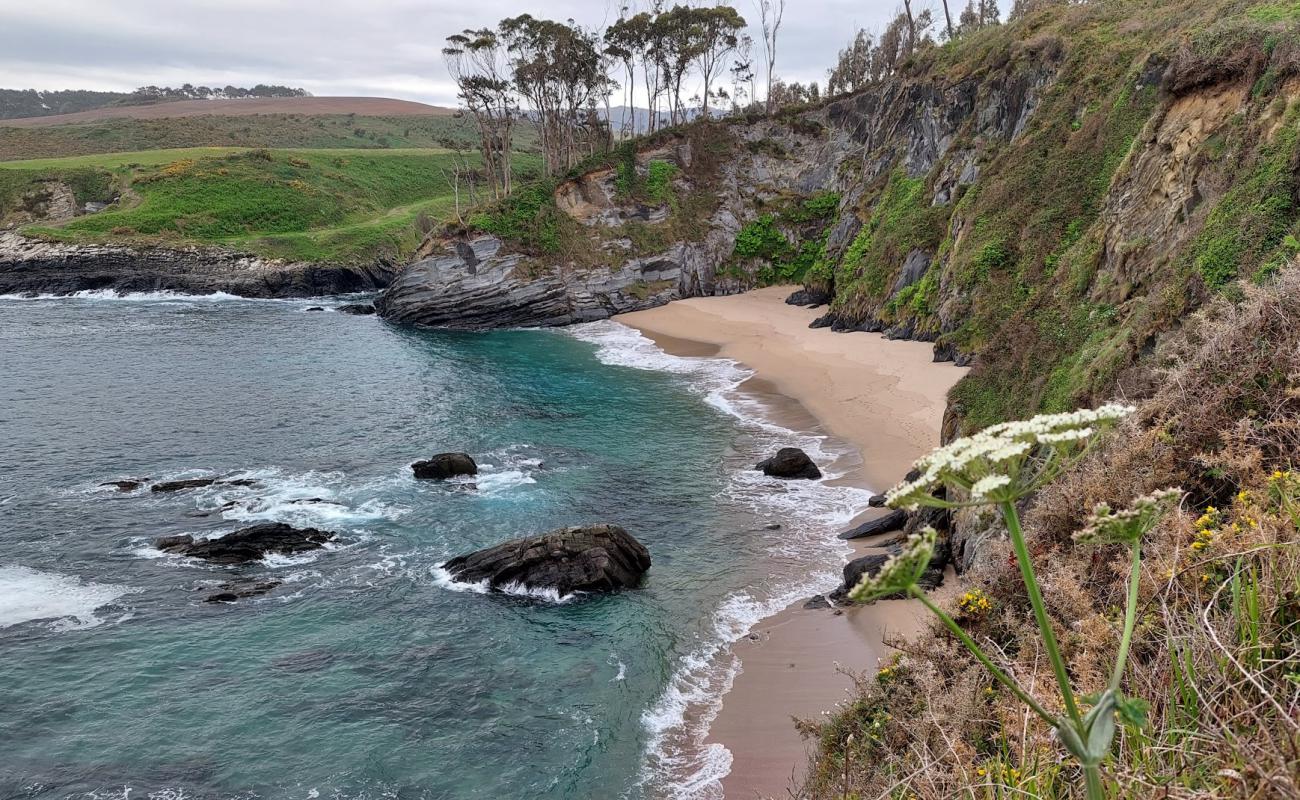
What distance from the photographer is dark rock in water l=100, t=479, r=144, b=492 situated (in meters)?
23.7

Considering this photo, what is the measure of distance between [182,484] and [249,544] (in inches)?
236

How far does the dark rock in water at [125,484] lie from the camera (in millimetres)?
23719

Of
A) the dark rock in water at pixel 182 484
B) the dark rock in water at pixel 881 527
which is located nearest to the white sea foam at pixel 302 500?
the dark rock in water at pixel 182 484

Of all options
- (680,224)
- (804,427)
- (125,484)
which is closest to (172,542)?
(125,484)

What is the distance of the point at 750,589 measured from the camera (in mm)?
17234

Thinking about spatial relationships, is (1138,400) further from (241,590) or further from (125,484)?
(125,484)

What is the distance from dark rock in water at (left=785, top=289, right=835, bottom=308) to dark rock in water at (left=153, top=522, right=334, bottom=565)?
36506 millimetres

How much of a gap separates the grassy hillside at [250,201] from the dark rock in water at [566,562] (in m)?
60.6

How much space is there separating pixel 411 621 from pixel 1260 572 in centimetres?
1500

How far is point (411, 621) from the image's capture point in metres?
16.5

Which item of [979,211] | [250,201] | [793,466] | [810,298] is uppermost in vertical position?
[250,201]

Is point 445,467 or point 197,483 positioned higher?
point 445,467

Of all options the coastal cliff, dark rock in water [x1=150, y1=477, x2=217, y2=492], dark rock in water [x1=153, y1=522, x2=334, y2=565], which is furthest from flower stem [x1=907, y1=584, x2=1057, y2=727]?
dark rock in water [x1=150, y1=477, x2=217, y2=492]

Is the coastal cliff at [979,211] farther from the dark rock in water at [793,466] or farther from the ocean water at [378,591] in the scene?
the ocean water at [378,591]
